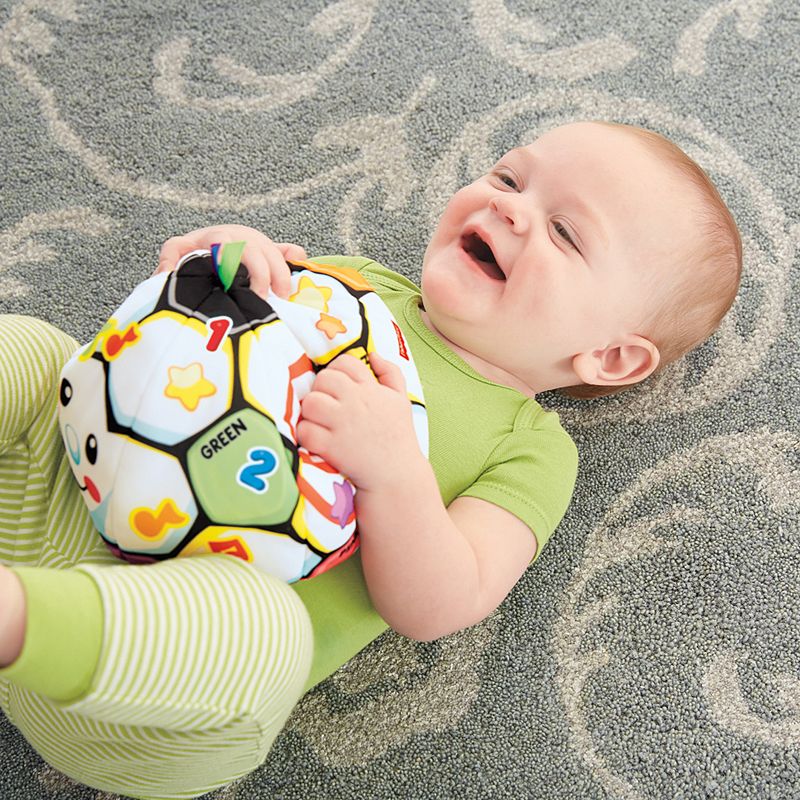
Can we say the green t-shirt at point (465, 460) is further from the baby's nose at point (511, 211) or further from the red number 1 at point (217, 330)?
the red number 1 at point (217, 330)

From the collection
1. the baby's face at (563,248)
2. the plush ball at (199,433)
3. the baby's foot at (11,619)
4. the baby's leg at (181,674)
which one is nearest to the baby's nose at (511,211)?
the baby's face at (563,248)

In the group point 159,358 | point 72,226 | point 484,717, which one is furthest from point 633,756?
point 72,226

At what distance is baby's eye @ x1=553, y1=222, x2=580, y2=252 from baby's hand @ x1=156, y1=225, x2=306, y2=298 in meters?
0.23

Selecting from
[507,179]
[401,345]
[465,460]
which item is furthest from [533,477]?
[507,179]

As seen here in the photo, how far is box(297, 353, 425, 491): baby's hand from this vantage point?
657 millimetres

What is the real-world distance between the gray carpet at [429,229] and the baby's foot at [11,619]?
281 millimetres

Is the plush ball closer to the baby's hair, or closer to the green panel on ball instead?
the green panel on ball

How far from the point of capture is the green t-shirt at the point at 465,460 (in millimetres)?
746

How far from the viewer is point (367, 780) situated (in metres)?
0.77

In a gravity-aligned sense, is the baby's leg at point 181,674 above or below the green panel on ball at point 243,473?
below

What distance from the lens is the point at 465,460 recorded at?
0.80 m

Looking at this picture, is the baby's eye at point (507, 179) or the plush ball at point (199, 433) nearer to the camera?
the plush ball at point (199, 433)

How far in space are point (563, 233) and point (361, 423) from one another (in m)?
0.27

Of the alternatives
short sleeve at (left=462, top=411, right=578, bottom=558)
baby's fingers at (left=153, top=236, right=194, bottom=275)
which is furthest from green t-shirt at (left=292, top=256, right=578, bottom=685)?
baby's fingers at (left=153, top=236, right=194, bottom=275)
